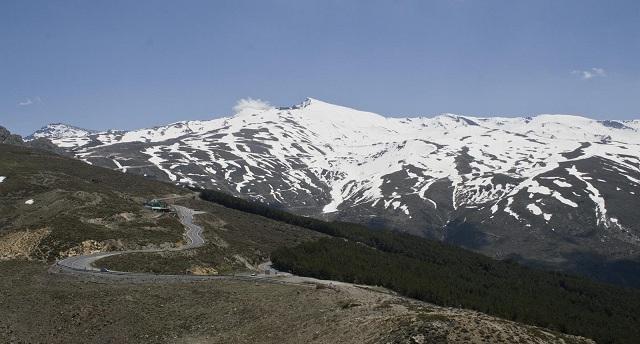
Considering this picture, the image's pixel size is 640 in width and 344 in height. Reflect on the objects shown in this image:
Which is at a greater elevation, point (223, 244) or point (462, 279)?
point (223, 244)

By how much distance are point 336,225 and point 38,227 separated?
307 feet

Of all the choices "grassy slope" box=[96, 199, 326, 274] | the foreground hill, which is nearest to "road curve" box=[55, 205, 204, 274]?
"grassy slope" box=[96, 199, 326, 274]

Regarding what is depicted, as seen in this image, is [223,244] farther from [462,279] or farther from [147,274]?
[462,279]

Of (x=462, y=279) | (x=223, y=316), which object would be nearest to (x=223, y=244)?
(x=223, y=316)

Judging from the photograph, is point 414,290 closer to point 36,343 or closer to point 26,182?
point 36,343

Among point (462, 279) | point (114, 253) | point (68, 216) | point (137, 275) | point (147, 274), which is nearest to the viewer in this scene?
point (137, 275)

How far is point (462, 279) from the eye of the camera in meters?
120

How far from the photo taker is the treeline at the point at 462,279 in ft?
300

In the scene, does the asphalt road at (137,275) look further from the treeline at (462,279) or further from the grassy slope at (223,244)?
the treeline at (462,279)

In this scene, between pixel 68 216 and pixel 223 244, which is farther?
pixel 223 244

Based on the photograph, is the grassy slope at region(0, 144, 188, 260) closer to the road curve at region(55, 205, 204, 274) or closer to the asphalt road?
the road curve at region(55, 205, 204, 274)

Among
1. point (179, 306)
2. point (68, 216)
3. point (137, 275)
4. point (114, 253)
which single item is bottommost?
point (114, 253)

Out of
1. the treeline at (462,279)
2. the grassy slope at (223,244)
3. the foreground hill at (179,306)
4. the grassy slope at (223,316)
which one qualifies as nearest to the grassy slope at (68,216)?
the foreground hill at (179,306)

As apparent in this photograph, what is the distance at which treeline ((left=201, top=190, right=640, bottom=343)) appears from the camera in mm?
91500
